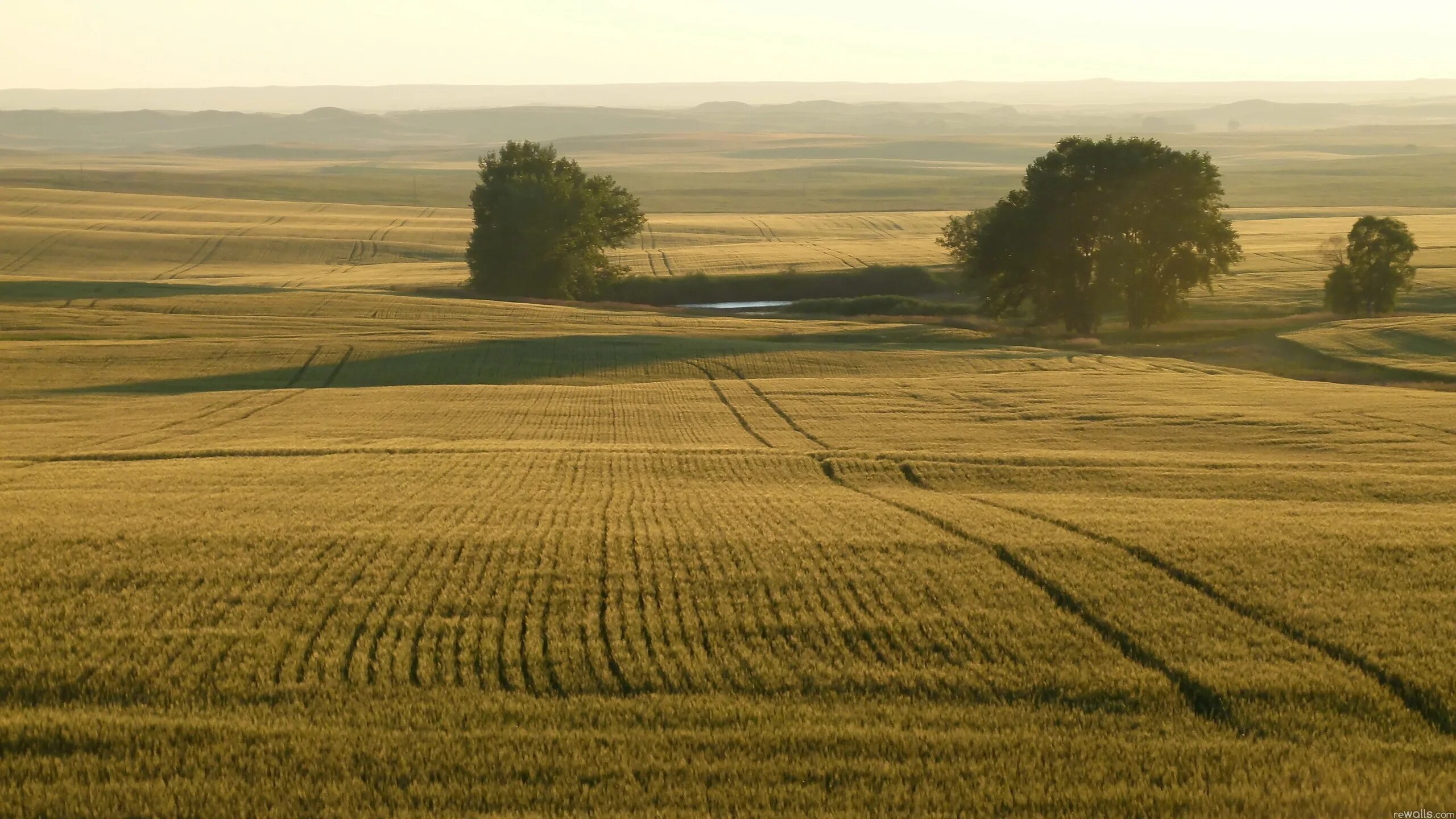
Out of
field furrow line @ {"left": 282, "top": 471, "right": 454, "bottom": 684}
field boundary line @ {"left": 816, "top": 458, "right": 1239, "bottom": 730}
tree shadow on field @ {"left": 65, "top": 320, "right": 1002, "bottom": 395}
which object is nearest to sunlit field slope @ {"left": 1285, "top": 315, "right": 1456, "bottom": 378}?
tree shadow on field @ {"left": 65, "top": 320, "right": 1002, "bottom": 395}

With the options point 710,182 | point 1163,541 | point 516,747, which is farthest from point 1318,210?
point 516,747

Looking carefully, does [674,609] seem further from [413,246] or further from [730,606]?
[413,246]

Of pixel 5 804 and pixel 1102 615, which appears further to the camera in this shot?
pixel 1102 615

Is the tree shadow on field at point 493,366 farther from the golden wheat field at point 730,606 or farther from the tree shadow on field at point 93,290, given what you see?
the tree shadow on field at point 93,290

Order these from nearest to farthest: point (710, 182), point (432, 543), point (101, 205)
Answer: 1. point (432, 543)
2. point (101, 205)
3. point (710, 182)

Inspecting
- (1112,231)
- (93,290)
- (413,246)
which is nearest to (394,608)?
(1112,231)

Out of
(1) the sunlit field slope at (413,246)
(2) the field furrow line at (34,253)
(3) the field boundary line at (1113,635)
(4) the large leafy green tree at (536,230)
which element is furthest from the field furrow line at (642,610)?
(2) the field furrow line at (34,253)

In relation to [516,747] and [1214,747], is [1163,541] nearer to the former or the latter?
[1214,747]
